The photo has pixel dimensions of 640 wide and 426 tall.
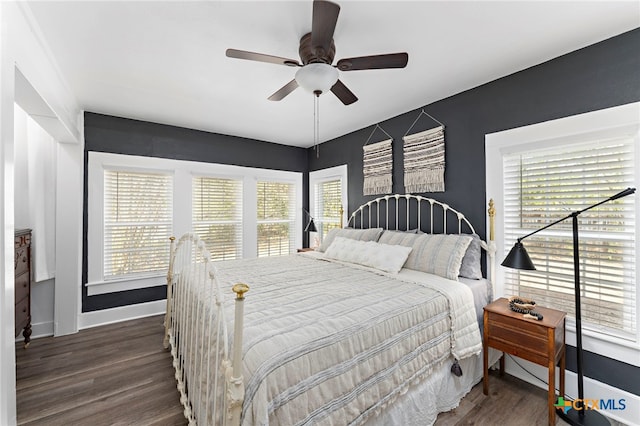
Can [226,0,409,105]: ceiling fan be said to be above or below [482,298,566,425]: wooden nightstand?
above

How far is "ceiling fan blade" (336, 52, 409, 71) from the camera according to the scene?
1736 millimetres

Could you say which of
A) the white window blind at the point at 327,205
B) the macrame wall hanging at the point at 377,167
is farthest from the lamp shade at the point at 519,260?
the white window blind at the point at 327,205

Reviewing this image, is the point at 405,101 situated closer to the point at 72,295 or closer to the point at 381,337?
the point at 381,337

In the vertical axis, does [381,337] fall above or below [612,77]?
below

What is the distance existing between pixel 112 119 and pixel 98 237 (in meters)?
1.49

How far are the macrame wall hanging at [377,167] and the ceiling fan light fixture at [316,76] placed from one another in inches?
72.2

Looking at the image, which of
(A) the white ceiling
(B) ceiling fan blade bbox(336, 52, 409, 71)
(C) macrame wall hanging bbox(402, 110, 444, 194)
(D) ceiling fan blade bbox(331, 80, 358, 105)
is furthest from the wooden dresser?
(C) macrame wall hanging bbox(402, 110, 444, 194)

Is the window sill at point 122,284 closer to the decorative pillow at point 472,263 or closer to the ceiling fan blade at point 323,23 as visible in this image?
the ceiling fan blade at point 323,23

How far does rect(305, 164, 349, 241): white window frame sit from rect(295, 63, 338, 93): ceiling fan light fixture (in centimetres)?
240

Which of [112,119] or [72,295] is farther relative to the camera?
[112,119]

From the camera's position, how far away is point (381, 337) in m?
1.53

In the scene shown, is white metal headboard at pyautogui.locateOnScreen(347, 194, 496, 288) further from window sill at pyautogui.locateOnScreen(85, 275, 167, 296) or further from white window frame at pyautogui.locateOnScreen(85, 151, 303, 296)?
window sill at pyautogui.locateOnScreen(85, 275, 167, 296)

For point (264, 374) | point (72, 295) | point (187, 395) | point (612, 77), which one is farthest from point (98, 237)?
point (612, 77)

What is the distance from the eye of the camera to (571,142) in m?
2.08
